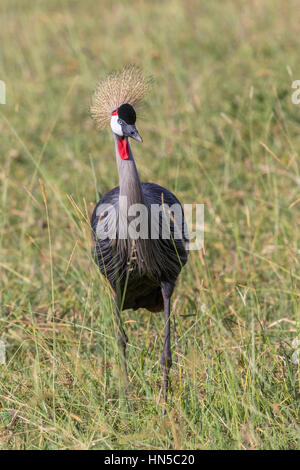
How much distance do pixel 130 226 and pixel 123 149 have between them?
12.8 inches

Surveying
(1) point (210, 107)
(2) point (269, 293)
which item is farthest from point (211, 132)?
(2) point (269, 293)

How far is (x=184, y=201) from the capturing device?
4879mm

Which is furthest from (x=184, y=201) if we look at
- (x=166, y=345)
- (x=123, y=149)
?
(x=123, y=149)

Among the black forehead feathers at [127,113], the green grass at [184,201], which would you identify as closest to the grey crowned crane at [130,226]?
the black forehead feathers at [127,113]

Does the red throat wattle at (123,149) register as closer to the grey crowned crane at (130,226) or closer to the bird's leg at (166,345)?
the grey crowned crane at (130,226)

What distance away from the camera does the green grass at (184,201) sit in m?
2.74

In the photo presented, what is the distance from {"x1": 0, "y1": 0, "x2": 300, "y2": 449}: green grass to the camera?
2.74m

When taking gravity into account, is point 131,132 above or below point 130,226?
above

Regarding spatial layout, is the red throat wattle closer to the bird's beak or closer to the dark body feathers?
the bird's beak

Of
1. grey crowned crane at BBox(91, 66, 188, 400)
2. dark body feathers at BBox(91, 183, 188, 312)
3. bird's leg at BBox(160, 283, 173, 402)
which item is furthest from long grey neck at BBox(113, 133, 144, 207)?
bird's leg at BBox(160, 283, 173, 402)

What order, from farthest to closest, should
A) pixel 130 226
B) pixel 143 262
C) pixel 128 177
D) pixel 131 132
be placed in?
pixel 143 262, pixel 130 226, pixel 128 177, pixel 131 132

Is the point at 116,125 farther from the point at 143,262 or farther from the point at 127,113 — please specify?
the point at 143,262
